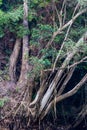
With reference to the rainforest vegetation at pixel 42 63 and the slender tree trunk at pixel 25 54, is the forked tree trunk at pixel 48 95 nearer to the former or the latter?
the rainforest vegetation at pixel 42 63

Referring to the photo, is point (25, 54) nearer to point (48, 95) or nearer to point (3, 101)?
point (48, 95)

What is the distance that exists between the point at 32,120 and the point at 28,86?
960mm

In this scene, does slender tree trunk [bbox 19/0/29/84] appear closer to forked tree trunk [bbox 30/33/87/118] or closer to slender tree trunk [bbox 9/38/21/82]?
slender tree trunk [bbox 9/38/21/82]

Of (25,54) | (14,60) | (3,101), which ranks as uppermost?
(25,54)

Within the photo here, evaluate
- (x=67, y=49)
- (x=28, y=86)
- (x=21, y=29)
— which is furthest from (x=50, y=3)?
(x=28, y=86)

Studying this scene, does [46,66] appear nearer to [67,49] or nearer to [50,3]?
[67,49]

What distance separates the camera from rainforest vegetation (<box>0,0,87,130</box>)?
8.81m

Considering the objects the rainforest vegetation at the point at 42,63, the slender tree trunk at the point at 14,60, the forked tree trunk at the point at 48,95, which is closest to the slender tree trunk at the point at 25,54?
the rainforest vegetation at the point at 42,63

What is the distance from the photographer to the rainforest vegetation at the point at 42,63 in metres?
8.81

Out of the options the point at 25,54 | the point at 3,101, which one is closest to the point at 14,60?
the point at 25,54

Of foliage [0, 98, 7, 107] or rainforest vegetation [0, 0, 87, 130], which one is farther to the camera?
rainforest vegetation [0, 0, 87, 130]

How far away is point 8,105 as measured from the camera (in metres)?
8.94

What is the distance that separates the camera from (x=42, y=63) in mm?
8539

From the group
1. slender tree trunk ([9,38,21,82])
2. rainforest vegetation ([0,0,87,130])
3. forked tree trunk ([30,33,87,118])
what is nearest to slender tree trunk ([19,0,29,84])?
rainforest vegetation ([0,0,87,130])
